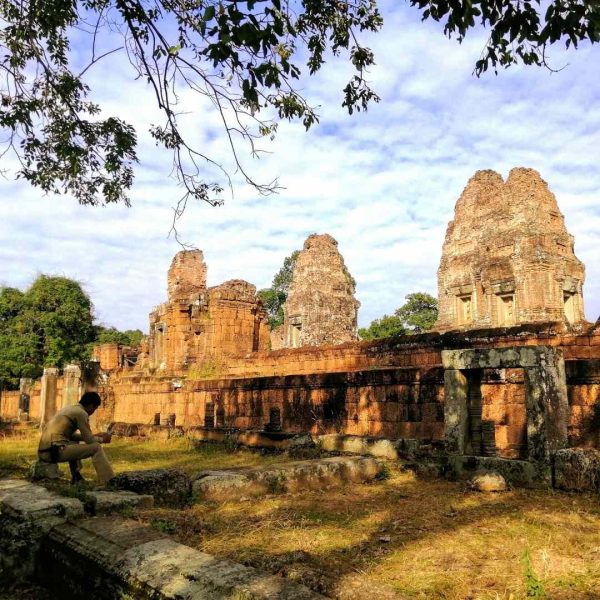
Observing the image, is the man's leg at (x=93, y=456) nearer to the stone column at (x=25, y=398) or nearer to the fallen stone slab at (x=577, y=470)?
the fallen stone slab at (x=577, y=470)

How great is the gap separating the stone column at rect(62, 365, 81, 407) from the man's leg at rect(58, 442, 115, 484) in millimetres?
9625

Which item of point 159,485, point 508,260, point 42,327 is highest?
point 508,260

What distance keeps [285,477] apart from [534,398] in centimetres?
267

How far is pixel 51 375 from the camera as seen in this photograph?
16.8 metres

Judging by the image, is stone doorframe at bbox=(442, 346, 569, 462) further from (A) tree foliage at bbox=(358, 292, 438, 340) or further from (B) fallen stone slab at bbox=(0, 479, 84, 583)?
(A) tree foliage at bbox=(358, 292, 438, 340)

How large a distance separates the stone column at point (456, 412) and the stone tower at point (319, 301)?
20.2 metres

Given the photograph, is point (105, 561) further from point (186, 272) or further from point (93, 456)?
point (186, 272)

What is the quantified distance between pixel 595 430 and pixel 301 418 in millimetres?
4717

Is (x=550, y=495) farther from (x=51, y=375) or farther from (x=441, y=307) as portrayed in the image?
(x=441, y=307)

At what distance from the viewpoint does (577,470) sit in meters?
5.32

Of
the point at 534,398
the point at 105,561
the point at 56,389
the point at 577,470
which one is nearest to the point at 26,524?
the point at 105,561

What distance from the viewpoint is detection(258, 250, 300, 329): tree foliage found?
49.4 m

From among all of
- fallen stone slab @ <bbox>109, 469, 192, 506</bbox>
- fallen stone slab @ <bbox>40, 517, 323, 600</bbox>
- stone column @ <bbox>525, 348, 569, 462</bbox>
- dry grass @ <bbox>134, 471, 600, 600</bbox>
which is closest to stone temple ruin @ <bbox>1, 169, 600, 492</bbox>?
stone column @ <bbox>525, 348, 569, 462</bbox>

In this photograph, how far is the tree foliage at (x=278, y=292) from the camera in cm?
4938
